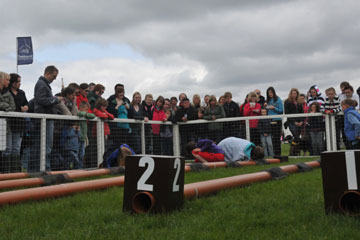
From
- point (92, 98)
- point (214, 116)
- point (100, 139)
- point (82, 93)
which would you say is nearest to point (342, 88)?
point (214, 116)

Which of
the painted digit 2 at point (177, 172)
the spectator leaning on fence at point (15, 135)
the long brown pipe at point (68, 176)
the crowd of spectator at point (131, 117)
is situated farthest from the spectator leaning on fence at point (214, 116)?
the painted digit 2 at point (177, 172)

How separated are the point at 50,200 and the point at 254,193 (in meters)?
2.56

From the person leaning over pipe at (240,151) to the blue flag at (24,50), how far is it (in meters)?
14.1

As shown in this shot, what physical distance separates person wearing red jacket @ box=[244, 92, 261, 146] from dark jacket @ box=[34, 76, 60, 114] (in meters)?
5.78

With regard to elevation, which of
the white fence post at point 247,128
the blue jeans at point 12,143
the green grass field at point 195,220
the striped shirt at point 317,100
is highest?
the striped shirt at point 317,100

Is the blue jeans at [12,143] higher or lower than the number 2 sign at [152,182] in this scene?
higher

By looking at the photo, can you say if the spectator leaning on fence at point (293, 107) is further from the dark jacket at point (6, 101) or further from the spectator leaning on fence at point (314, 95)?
the dark jacket at point (6, 101)

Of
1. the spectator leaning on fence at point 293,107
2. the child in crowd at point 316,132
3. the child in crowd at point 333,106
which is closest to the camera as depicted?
the child in crowd at point 333,106

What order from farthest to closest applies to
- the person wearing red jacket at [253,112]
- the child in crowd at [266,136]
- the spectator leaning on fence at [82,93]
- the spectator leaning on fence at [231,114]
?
the spectator leaning on fence at [231,114] < the person wearing red jacket at [253,112] < the child in crowd at [266,136] < the spectator leaning on fence at [82,93]

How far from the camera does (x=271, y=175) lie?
6730mm

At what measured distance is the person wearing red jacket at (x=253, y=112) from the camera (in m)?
12.2

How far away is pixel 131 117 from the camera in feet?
38.1

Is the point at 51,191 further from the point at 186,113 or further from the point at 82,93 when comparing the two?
the point at 186,113

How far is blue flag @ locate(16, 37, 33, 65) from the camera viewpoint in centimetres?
2081
